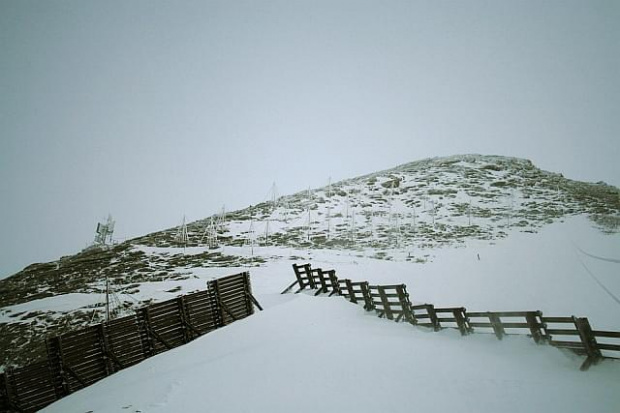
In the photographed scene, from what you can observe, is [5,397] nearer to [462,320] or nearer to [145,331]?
[145,331]

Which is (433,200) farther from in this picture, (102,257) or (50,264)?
(50,264)

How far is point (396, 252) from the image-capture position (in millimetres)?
35625

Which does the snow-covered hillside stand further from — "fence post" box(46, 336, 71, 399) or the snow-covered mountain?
the snow-covered mountain

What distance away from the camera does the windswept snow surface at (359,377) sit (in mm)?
7238

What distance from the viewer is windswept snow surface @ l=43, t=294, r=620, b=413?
23.7 feet

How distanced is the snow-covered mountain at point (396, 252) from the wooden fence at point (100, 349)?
6485 mm

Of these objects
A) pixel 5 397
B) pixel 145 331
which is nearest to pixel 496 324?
pixel 145 331

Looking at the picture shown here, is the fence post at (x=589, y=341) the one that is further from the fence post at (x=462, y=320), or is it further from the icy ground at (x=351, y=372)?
the fence post at (x=462, y=320)

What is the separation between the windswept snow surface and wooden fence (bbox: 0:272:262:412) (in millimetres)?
1089

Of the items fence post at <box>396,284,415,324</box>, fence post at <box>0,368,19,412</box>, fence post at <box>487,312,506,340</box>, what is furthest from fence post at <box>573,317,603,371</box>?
fence post at <box>0,368,19,412</box>

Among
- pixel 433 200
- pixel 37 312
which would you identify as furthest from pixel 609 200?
pixel 37 312

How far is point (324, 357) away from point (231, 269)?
2262cm

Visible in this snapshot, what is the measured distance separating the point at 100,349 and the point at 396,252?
28.3 metres

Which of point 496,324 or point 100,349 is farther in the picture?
point 100,349
